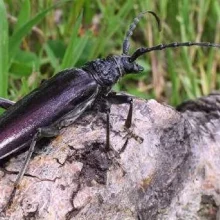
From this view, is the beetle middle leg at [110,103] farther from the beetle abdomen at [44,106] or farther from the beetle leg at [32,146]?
the beetle leg at [32,146]

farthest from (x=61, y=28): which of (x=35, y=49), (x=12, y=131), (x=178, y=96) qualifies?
(x=12, y=131)

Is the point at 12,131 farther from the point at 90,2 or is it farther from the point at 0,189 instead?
the point at 90,2

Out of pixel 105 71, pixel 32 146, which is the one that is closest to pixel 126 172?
pixel 32 146

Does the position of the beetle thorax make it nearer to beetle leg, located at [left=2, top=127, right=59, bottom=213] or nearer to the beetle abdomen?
the beetle abdomen

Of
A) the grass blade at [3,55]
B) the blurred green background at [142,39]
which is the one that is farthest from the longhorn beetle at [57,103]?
the blurred green background at [142,39]

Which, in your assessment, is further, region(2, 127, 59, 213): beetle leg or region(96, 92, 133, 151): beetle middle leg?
region(96, 92, 133, 151): beetle middle leg

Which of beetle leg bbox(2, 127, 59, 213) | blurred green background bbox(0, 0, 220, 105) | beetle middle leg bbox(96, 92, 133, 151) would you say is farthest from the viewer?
blurred green background bbox(0, 0, 220, 105)

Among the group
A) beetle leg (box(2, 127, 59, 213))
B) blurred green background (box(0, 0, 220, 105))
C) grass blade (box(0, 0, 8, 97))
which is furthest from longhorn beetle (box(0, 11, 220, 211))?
blurred green background (box(0, 0, 220, 105))
